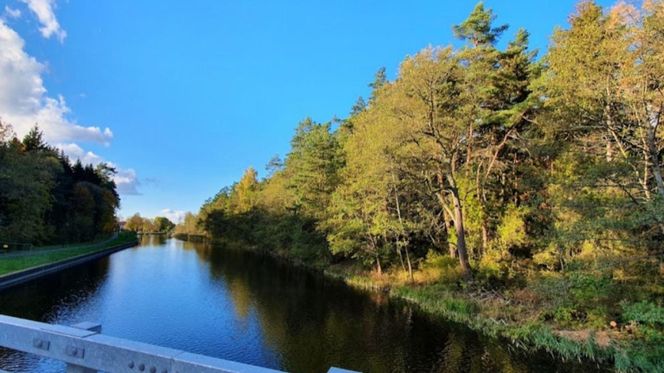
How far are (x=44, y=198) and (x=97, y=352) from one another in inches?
1606

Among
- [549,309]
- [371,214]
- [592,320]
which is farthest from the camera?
[371,214]

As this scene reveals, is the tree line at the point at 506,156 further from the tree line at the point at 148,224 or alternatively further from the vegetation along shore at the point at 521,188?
the tree line at the point at 148,224

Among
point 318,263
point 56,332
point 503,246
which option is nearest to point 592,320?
point 503,246

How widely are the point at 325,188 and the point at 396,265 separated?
9.24 m

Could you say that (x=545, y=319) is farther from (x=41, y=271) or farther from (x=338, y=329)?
(x=41, y=271)

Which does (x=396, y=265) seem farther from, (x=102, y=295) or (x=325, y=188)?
(x=102, y=295)

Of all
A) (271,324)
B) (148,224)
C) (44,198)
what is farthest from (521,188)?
(148,224)

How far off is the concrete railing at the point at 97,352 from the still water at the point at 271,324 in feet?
27.9

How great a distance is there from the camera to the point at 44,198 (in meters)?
35.5

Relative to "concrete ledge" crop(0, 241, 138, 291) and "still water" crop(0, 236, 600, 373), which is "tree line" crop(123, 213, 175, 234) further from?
"still water" crop(0, 236, 600, 373)

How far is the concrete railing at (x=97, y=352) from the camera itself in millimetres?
2561

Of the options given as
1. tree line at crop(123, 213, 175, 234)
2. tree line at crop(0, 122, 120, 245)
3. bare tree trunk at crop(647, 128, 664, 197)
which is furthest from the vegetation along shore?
tree line at crop(123, 213, 175, 234)

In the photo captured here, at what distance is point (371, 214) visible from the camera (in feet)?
88.0

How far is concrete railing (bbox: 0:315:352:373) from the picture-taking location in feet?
8.40
